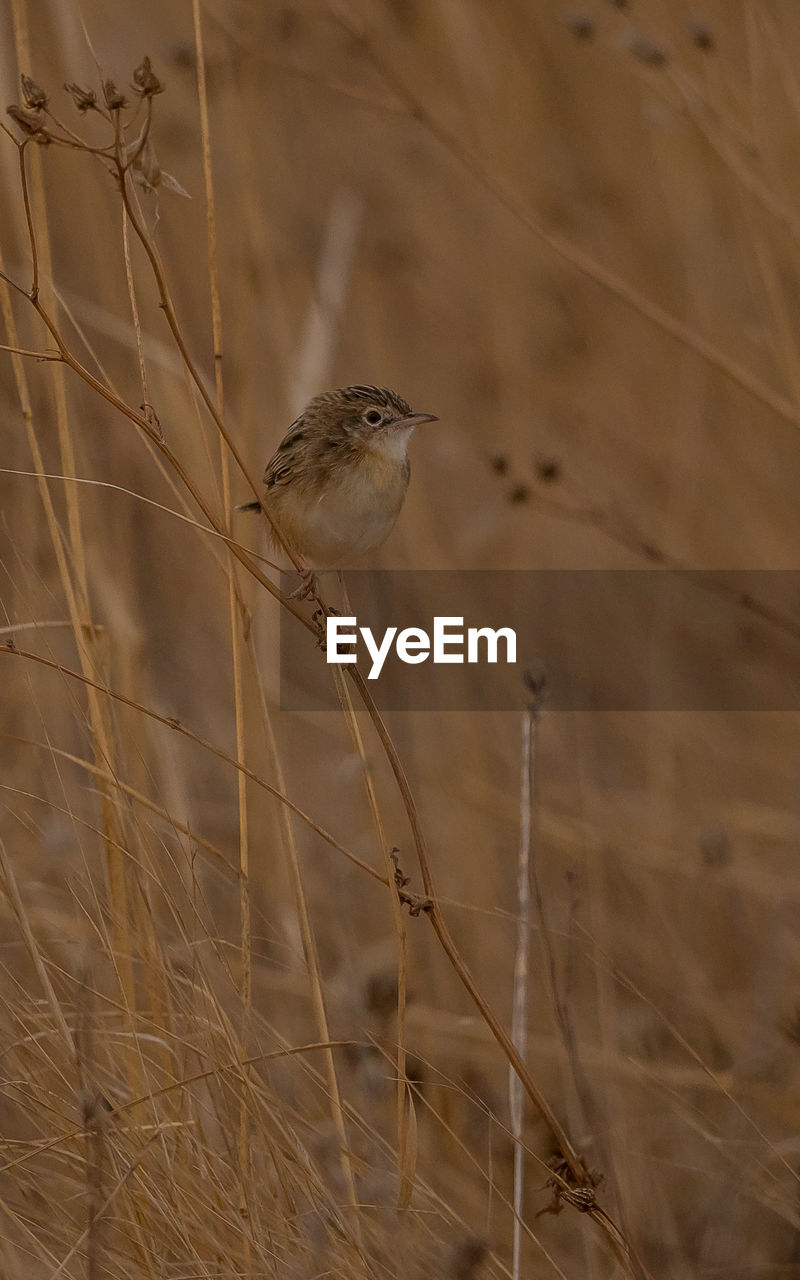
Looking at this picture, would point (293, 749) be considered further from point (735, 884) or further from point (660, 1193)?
point (660, 1193)

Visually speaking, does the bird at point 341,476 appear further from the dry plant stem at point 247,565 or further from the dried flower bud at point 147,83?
the dried flower bud at point 147,83

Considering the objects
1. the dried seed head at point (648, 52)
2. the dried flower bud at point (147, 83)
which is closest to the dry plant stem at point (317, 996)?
the dried flower bud at point (147, 83)

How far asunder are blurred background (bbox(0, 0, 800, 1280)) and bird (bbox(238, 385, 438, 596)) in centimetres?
19

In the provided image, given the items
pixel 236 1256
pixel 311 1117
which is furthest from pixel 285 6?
pixel 236 1256

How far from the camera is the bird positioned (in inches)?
107

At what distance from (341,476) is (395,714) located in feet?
3.59

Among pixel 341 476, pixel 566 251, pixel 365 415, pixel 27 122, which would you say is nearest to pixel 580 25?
pixel 566 251

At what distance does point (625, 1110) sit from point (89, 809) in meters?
1.40

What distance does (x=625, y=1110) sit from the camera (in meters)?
2.91

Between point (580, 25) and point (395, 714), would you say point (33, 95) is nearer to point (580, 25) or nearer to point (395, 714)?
point (580, 25)

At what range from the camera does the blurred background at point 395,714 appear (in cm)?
196

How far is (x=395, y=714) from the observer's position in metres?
3.71

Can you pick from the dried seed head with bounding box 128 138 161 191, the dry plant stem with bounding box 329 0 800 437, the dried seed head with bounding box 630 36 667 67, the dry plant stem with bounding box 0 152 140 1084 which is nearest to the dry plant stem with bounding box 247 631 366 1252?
the dry plant stem with bounding box 0 152 140 1084

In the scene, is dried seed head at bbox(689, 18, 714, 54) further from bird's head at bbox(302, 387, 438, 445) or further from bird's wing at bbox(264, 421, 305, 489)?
bird's wing at bbox(264, 421, 305, 489)
